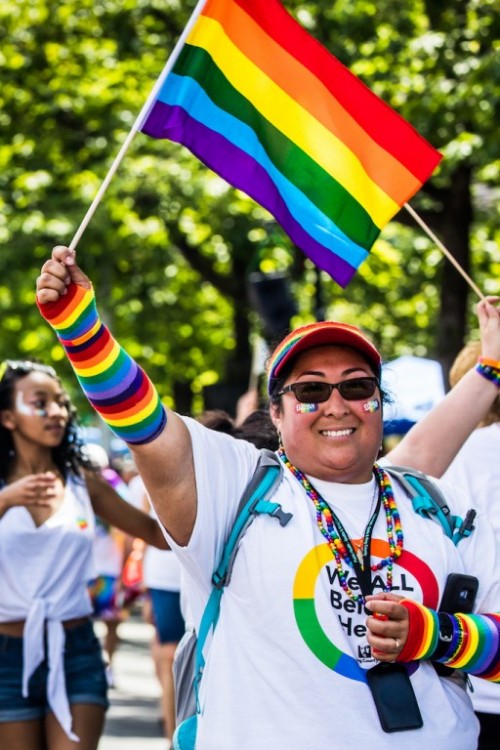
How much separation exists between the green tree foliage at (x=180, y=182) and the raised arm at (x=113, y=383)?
6.57 meters

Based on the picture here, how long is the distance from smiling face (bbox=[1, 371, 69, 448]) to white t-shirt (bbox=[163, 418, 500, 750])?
2.43 m

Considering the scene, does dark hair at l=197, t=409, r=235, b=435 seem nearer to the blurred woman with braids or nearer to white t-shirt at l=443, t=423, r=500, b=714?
the blurred woman with braids

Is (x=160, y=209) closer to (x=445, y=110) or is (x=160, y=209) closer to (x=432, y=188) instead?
(x=432, y=188)

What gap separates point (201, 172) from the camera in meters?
14.9

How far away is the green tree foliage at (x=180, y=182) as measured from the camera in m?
10.8

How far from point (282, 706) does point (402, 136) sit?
198 centimetres

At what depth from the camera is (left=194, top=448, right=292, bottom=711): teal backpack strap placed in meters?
3.19

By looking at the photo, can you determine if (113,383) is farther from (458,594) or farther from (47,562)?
(47,562)

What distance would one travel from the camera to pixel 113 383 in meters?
3.03

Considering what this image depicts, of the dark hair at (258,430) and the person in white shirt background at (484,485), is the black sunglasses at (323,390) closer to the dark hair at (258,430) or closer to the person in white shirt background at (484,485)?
the person in white shirt background at (484,485)

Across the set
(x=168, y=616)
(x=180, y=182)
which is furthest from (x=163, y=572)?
(x=180, y=182)

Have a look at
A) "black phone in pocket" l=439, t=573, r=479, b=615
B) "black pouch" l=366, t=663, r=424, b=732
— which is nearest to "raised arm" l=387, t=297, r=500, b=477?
"black phone in pocket" l=439, t=573, r=479, b=615

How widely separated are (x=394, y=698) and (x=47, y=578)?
247cm

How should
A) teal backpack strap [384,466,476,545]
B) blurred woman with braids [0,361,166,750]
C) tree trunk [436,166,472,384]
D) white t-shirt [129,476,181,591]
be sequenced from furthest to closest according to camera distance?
tree trunk [436,166,472,384] < white t-shirt [129,476,181,591] < blurred woman with braids [0,361,166,750] < teal backpack strap [384,466,476,545]
